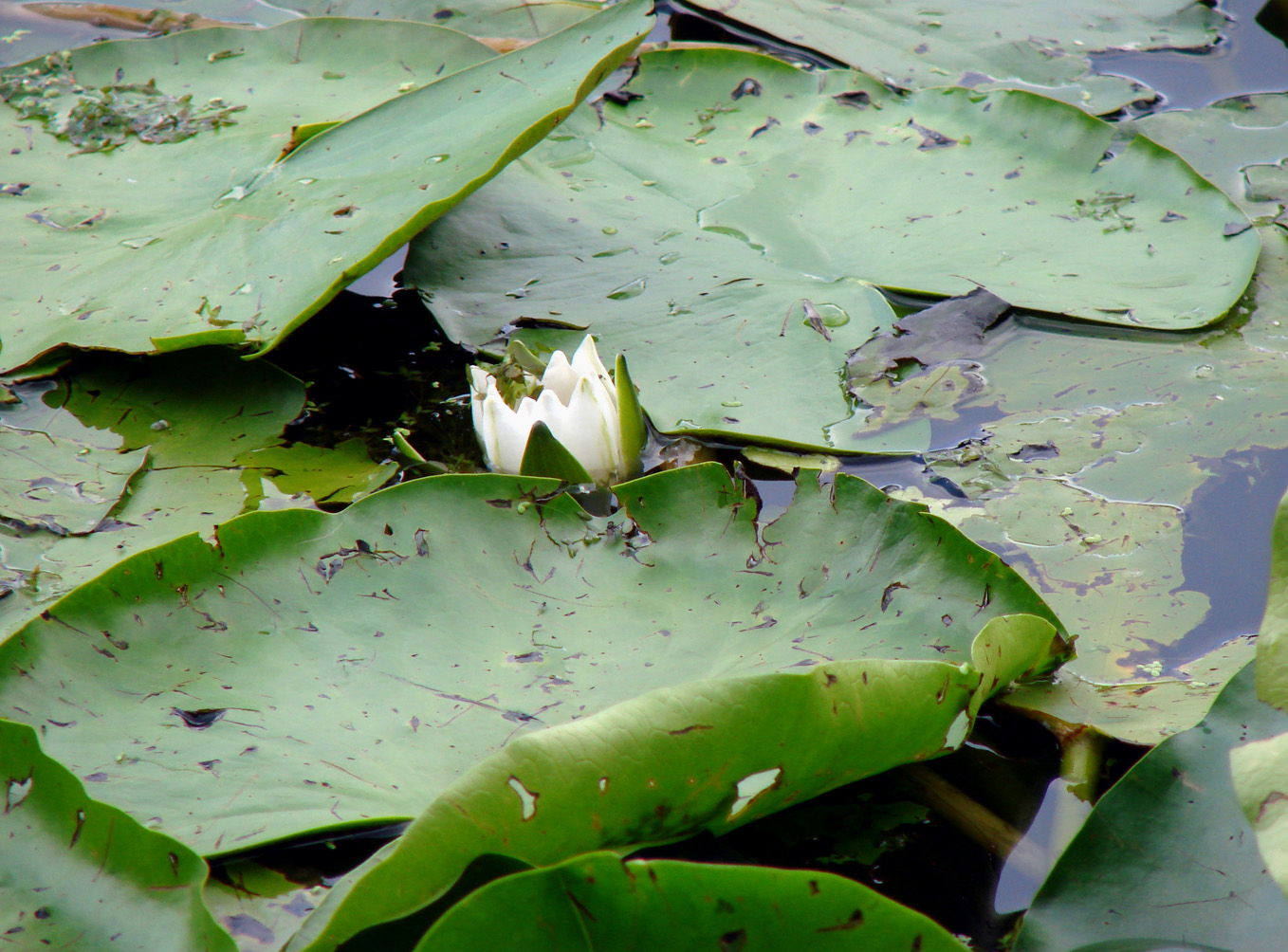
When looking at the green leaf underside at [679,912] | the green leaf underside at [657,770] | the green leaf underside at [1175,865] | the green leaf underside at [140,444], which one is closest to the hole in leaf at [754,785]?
the green leaf underside at [657,770]

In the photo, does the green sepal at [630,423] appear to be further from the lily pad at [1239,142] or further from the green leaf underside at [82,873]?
the lily pad at [1239,142]

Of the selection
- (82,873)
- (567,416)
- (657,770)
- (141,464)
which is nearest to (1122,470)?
(567,416)

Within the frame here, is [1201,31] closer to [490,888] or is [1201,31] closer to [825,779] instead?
[825,779]

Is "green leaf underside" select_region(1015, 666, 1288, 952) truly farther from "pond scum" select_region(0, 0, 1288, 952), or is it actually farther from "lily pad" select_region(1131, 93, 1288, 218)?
"lily pad" select_region(1131, 93, 1288, 218)

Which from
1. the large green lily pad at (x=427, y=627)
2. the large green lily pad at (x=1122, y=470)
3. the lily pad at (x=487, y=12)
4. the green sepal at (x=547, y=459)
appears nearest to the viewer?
the large green lily pad at (x=427, y=627)

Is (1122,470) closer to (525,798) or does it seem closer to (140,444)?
(525,798)

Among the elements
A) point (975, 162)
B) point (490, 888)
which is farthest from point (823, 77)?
point (490, 888)
